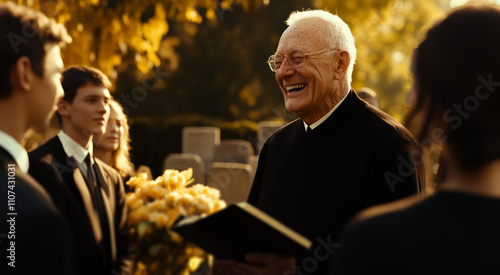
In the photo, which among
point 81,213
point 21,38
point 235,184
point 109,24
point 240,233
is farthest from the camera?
point 235,184

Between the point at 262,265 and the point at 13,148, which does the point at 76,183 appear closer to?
the point at 13,148

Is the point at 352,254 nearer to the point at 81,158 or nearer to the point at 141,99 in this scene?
the point at 81,158

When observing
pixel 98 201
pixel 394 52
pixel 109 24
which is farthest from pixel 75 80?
pixel 394 52

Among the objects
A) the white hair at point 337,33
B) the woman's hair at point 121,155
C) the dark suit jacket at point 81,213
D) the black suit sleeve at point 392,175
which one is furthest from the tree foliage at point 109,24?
the dark suit jacket at point 81,213

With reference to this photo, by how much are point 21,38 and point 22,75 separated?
6.0 inches

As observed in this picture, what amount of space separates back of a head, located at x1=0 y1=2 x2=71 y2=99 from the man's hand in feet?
3.53

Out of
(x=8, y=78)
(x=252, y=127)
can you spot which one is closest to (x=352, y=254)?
(x=8, y=78)

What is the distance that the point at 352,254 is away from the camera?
5.38 feet

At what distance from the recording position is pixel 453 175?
→ 1.71 metres

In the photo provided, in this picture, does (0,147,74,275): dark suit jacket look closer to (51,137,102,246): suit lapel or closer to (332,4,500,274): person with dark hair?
(51,137,102,246): suit lapel

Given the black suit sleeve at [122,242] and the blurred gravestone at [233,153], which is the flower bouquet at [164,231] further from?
the blurred gravestone at [233,153]

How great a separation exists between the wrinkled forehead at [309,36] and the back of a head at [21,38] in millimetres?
1990

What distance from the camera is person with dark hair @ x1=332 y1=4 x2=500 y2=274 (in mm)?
1586

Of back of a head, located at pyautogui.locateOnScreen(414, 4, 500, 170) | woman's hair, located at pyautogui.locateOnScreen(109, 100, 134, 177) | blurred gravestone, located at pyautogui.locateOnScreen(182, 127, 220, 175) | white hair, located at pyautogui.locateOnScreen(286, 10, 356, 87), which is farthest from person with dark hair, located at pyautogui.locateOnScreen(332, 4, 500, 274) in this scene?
blurred gravestone, located at pyautogui.locateOnScreen(182, 127, 220, 175)
